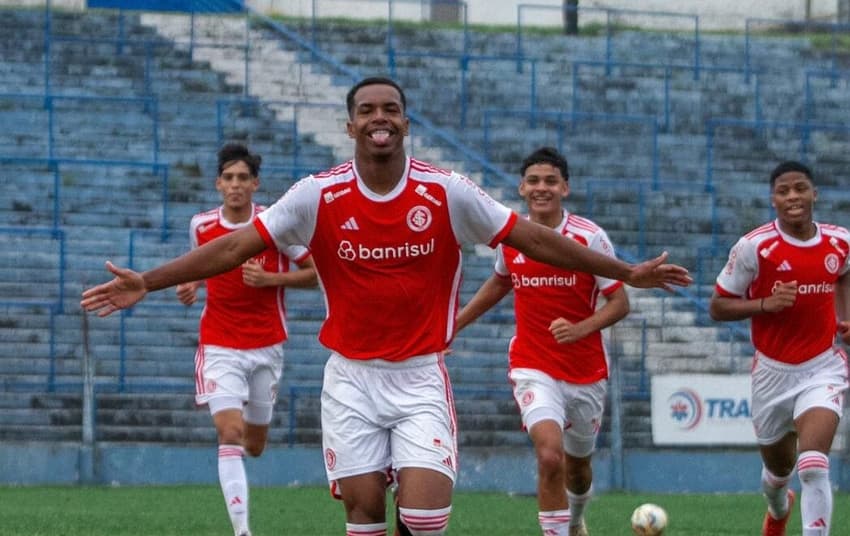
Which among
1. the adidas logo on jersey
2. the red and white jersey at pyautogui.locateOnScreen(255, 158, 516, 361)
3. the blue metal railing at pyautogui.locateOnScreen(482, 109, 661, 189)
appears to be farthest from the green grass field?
the blue metal railing at pyautogui.locateOnScreen(482, 109, 661, 189)

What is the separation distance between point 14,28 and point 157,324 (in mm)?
7917

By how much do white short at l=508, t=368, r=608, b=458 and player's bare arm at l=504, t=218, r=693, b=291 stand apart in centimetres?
285

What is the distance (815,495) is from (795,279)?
1369mm

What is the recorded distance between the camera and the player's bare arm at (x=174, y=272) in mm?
7363

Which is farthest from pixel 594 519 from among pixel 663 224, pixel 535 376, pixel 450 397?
pixel 663 224

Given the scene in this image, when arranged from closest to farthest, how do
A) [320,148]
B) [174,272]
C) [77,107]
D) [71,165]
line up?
[174,272]
[71,165]
[77,107]
[320,148]

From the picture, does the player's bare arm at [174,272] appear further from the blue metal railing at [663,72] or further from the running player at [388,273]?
the blue metal railing at [663,72]

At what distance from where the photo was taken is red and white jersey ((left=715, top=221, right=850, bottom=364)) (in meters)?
10.8

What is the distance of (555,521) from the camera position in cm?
1026

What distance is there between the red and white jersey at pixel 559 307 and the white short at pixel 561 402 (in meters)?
0.06

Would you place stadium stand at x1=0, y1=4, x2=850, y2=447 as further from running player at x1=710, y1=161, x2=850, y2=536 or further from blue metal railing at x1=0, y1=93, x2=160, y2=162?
running player at x1=710, y1=161, x2=850, y2=536

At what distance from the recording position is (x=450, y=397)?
805cm

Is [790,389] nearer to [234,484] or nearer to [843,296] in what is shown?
[843,296]

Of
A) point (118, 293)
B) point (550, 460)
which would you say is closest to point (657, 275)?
point (118, 293)
